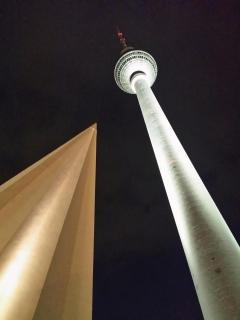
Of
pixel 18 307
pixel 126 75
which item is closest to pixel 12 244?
pixel 18 307

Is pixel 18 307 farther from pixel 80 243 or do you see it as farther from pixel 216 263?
pixel 216 263

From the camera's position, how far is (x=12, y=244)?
6.73 meters

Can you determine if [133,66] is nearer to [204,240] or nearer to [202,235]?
[202,235]

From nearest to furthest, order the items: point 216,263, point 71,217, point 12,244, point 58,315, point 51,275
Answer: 1. point 12,244
2. point 58,315
3. point 51,275
4. point 71,217
5. point 216,263

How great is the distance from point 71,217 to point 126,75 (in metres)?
37.2

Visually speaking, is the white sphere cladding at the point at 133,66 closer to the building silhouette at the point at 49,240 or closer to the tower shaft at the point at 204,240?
the tower shaft at the point at 204,240

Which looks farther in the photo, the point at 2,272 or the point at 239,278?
the point at 239,278

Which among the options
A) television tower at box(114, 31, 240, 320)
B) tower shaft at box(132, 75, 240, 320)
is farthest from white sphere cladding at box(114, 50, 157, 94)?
tower shaft at box(132, 75, 240, 320)

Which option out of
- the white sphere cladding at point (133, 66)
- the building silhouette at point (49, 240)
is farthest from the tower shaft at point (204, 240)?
the white sphere cladding at point (133, 66)

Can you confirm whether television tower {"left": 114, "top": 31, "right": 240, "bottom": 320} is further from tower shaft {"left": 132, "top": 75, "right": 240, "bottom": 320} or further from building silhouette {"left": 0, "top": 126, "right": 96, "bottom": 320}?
building silhouette {"left": 0, "top": 126, "right": 96, "bottom": 320}


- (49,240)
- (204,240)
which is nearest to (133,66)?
(204,240)

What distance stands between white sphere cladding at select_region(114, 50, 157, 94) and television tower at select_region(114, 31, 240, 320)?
21333mm

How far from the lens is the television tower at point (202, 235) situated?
11.0 m

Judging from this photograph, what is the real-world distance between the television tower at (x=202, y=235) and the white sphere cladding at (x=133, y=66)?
840 inches
